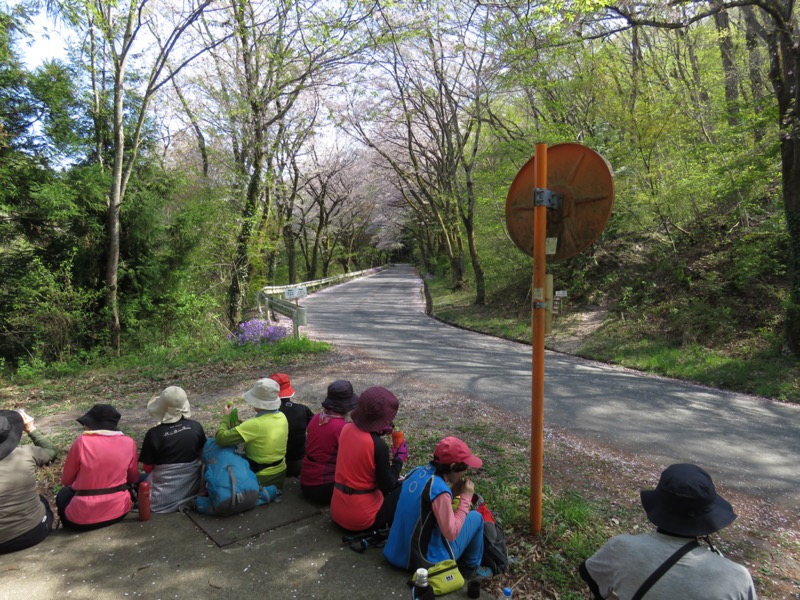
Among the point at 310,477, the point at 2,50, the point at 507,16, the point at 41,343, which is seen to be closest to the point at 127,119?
the point at 2,50

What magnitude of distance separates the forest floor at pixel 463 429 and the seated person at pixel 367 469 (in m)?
0.87

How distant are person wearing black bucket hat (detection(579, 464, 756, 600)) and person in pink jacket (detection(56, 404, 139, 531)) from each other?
3.39m

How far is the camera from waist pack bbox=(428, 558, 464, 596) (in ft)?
9.25

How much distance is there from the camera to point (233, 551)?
334 centimetres

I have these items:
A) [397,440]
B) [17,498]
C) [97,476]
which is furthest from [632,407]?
[17,498]

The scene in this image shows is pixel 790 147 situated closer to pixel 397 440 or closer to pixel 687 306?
pixel 687 306

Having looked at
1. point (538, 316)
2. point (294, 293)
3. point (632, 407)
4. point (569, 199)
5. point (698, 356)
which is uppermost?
point (569, 199)

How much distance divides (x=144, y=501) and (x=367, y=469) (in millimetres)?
1791


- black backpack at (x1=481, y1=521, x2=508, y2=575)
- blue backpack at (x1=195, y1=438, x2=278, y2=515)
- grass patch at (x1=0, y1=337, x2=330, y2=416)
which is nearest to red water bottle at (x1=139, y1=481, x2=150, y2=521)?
blue backpack at (x1=195, y1=438, x2=278, y2=515)

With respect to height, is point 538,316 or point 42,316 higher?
point 538,316

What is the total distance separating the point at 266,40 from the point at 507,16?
6.49 meters

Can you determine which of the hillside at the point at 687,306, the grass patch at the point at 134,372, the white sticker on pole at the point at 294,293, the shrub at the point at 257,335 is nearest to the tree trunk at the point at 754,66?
the hillside at the point at 687,306

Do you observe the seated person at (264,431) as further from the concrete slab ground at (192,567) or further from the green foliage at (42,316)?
the green foliage at (42,316)

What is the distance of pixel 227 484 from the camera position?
3.75 meters
